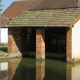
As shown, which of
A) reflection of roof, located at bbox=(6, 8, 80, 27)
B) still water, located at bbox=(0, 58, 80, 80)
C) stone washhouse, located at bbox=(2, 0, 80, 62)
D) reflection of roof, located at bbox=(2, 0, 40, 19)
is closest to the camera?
still water, located at bbox=(0, 58, 80, 80)

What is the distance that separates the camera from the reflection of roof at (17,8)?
4842 centimetres

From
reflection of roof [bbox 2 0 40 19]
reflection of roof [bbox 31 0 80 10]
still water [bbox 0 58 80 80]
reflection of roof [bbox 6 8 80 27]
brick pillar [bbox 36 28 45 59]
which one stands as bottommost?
still water [bbox 0 58 80 80]

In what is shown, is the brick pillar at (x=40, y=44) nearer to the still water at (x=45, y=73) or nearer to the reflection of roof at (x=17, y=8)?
the still water at (x=45, y=73)

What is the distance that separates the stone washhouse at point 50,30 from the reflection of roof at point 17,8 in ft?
60.8

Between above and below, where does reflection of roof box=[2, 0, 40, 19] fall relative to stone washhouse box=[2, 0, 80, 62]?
above

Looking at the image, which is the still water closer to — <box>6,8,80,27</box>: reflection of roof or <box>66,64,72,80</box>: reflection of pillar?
<box>66,64,72,80</box>: reflection of pillar

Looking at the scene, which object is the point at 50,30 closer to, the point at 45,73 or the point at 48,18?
the point at 48,18

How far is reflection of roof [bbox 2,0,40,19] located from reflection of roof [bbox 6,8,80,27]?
20612 mm

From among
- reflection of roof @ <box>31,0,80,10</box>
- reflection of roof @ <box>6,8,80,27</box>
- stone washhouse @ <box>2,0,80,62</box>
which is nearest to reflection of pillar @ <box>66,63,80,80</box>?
stone washhouse @ <box>2,0,80,62</box>

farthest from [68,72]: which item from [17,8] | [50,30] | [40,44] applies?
[17,8]

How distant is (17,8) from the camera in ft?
165

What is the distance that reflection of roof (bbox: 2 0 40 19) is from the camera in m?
48.4

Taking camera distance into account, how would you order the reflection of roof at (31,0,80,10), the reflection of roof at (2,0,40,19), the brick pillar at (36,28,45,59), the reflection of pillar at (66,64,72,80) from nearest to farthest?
the reflection of pillar at (66,64,72,80)
the brick pillar at (36,28,45,59)
the reflection of roof at (31,0,80,10)
the reflection of roof at (2,0,40,19)

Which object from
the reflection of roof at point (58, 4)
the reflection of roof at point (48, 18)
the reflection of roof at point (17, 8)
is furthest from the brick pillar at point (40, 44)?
the reflection of roof at point (17, 8)
